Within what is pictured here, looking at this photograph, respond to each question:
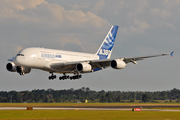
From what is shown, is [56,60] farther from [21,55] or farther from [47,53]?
[21,55]

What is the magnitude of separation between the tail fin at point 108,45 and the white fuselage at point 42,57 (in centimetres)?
1550

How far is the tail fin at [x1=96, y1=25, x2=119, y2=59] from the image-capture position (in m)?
89.2

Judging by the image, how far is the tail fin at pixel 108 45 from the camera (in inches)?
3511

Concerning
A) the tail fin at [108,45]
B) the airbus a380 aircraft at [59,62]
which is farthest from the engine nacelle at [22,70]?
the tail fin at [108,45]

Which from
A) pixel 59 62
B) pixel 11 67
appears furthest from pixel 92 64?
pixel 11 67

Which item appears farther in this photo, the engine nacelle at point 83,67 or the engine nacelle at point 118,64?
the engine nacelle at point 118,64

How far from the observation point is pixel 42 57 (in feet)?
218

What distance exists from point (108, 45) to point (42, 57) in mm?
30930
